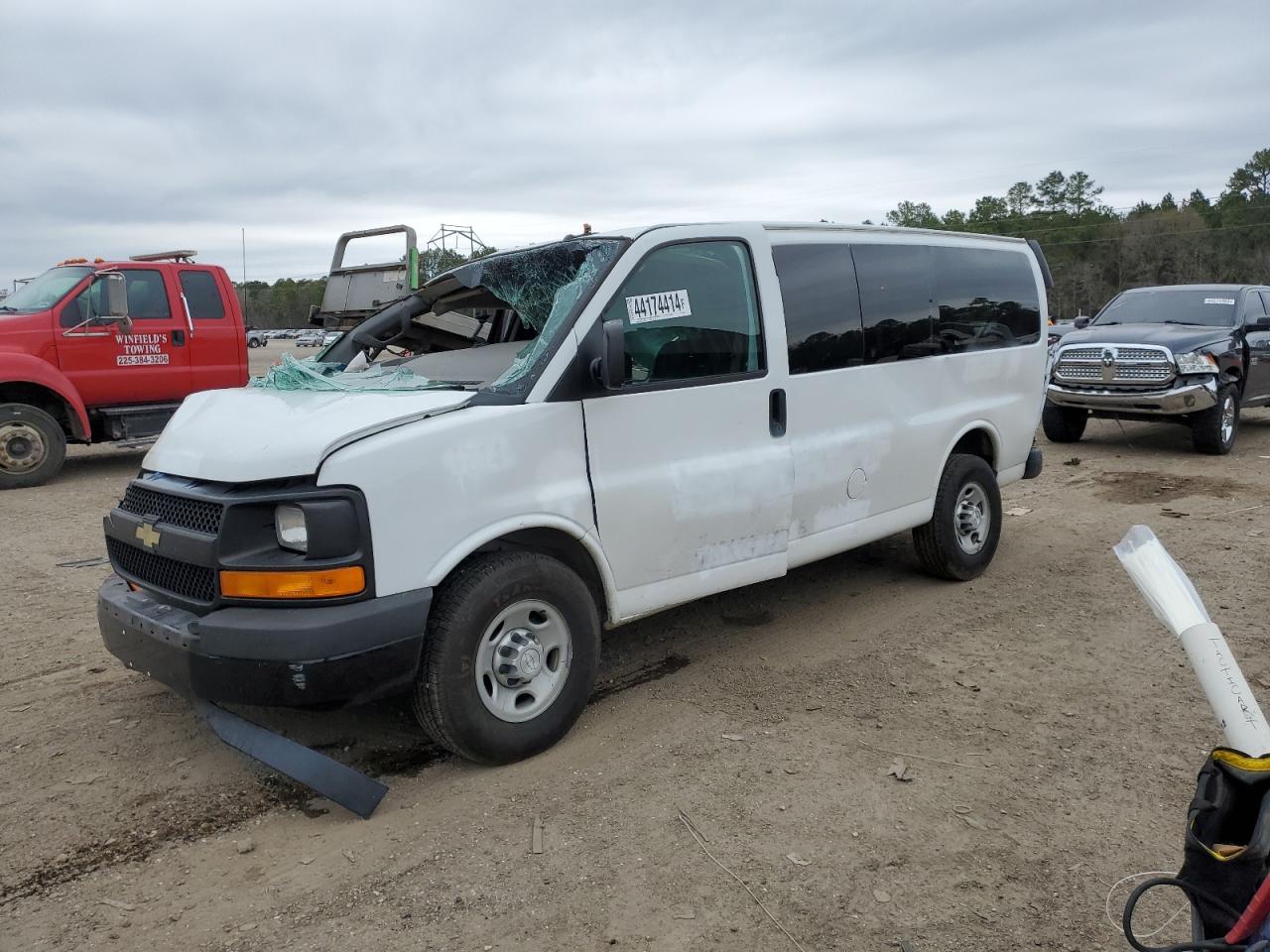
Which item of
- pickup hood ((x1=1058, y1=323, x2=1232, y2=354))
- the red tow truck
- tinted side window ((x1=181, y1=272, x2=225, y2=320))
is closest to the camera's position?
the red tow truck

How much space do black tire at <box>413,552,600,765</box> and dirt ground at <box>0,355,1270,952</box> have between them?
149mm

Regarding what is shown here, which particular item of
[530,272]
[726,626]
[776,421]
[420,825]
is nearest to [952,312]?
[776,421]

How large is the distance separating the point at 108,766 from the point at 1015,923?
3343 millimetres

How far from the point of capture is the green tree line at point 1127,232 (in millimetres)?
63812

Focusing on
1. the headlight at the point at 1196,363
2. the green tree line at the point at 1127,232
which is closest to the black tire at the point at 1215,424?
the headlight at the point at 1196,363

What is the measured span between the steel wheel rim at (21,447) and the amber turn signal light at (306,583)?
325 inches

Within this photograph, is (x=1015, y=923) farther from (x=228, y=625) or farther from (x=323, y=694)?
(x=228, y=625)

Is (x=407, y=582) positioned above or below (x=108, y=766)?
above

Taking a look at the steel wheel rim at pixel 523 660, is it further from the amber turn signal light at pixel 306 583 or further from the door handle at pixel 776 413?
the door handle at pixel 776 413

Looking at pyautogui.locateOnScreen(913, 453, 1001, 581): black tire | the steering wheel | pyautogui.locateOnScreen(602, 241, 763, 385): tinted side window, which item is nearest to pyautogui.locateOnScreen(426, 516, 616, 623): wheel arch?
pyautogui.locateOnScreen(602, 241, 763, 385): tinted side window

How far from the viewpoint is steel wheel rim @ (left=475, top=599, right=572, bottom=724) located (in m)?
3.66

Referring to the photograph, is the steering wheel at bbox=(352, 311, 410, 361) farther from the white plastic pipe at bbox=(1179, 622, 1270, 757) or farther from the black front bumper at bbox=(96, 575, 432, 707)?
the white plastic pipe at bbox=(1179, 622, 1270, 757)

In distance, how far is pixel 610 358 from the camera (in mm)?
3793

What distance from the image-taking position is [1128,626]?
5293 mm
